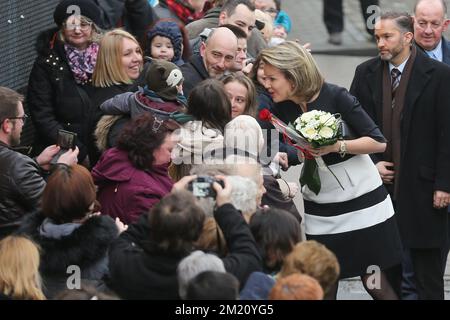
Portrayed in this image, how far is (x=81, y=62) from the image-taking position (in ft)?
25.8

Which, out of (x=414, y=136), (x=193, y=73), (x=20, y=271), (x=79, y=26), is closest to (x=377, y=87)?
(x=414, y=136)

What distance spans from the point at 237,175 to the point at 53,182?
96 centimetres

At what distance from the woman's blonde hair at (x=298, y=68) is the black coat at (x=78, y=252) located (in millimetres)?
1601

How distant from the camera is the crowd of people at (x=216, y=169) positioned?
5.31 m

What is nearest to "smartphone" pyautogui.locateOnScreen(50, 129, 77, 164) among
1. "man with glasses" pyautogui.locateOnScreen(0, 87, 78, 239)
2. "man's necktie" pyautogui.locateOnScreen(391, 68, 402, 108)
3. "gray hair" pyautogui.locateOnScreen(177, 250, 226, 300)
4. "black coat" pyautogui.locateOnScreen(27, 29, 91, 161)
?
"man with glasses" pyautogui.locateOnScreen(0, 87, 78, 239)

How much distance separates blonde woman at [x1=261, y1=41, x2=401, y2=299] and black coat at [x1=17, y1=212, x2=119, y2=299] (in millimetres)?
1609

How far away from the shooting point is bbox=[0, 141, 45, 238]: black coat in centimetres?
635

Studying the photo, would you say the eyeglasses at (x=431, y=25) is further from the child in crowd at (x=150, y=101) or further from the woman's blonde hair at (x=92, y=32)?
the woman's blonde hair at (x=92, y=32)

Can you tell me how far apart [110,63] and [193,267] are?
113 inches

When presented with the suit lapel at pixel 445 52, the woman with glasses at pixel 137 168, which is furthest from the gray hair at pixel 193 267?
the suit lapel at pixel 445 52

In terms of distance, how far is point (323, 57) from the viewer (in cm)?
1400

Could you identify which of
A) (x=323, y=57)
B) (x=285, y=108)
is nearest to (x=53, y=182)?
(x=285, y=108)

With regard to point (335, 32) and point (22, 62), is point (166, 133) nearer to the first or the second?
point (22, 62)

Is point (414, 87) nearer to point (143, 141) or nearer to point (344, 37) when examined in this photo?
point (143, 141)
